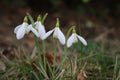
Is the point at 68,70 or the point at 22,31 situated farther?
the point at 68,70

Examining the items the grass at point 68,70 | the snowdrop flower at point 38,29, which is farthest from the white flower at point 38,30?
the grass at point 68,70

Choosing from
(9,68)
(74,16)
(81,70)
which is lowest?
(81,70)

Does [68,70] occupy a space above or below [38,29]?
below

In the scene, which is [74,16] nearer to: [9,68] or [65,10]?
[65,10]

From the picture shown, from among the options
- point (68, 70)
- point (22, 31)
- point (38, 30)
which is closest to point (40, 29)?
point (38, 30)

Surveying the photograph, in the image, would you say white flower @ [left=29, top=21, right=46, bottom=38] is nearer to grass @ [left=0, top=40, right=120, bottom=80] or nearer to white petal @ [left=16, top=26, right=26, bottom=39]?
white petal @ [left=16, top=26, right=26, bottom=39]

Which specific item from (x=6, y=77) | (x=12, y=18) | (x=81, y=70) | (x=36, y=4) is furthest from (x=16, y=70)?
(x=36, y=4)

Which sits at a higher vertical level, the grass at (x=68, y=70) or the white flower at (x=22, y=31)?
the white flower at (x=22, y=31)

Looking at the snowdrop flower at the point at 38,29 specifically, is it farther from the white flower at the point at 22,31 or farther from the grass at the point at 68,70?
the grass at the point at 68,70

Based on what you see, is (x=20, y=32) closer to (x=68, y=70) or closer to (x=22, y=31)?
(x=22, y=31)

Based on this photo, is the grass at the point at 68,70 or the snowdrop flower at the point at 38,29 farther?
the grass at the point at 68,70

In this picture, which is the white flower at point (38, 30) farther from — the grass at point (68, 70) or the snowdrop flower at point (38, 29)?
the grass at point (68, 70)
